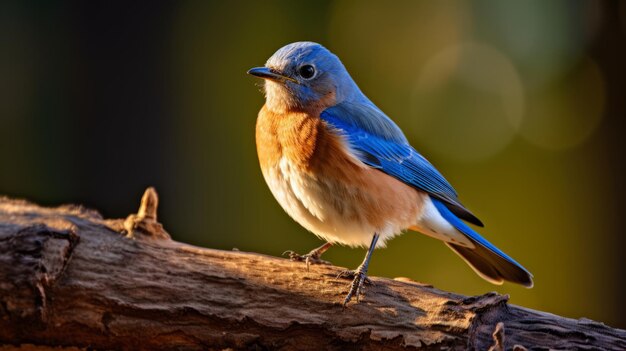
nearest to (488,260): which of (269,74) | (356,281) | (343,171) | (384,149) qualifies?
(384,149)

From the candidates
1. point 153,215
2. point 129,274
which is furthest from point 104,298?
point 153,215

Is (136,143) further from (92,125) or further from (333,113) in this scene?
(333,113)

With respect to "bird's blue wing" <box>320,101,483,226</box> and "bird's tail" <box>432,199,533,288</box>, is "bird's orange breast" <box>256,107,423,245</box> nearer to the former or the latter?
"bird's blue wing" <box>320,101,483,226</box>

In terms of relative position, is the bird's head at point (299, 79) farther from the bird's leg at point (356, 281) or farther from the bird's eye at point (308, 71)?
the bird's leg at point (356, 281)

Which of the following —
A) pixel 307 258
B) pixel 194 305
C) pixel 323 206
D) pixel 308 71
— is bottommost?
pixel 194 305

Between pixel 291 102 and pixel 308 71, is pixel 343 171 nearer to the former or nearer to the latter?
pixel 291 102

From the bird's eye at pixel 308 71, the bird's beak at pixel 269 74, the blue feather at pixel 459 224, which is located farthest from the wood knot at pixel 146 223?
the blue feather at pixel 459 224

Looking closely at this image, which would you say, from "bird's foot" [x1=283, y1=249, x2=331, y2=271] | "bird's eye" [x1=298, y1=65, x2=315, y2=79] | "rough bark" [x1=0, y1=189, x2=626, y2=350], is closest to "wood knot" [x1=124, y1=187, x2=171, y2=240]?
"rough bark" [x1=0, y1=189, x2=626, y2=350]
